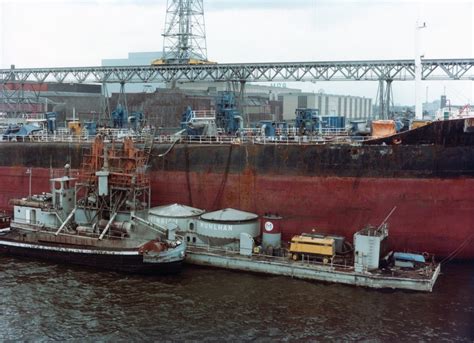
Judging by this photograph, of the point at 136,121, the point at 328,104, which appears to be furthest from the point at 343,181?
the point at 328,104

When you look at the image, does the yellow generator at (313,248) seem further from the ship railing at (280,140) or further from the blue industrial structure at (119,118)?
the blue industrial structure at (119,118)

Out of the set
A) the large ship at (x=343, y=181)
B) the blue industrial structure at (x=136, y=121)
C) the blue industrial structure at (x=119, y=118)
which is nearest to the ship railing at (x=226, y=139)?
the large ship at (x=343, y=181)

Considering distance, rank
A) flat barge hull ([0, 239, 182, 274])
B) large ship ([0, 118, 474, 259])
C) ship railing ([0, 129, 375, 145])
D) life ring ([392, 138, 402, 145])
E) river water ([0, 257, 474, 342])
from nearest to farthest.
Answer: river water ([0, 257, 474, 342])
flat barge hull ([0, 239, 182, 274])
large ship ([0, 118, 474, 259])
life ring ([392, 138, 402, 145])
ship railing ([0, 129, 375, 145])

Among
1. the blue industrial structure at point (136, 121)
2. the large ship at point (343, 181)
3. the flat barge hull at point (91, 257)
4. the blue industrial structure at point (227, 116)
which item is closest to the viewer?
the flat barge hull at point (91, 257)

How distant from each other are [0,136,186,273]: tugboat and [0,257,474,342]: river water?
4.36ft

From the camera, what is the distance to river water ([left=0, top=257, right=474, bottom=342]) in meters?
24.5

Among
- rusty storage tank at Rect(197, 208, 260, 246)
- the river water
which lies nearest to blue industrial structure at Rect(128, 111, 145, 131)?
rusty storage tank at Rect(197, 208, 260, 246)

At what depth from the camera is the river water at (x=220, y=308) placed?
80.3ft

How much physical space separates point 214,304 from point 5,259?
54.9ft

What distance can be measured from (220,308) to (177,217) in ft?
34.2

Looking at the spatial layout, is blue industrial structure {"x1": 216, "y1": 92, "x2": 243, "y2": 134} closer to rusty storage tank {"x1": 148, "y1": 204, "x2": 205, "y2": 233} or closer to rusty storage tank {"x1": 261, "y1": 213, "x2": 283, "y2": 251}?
rusty storage tank {"x1": 148, "y1": 204, "x2": 205, "y2": 233}

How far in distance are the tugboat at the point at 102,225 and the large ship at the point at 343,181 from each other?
4921mm

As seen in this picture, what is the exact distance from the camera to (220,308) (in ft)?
89.5

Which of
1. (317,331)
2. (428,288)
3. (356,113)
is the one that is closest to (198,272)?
(317,331)
